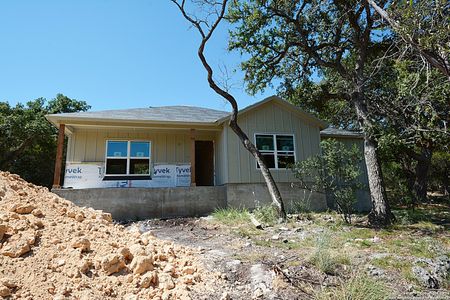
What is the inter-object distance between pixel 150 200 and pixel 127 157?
8.99ft

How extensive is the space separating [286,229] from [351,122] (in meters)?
9.71

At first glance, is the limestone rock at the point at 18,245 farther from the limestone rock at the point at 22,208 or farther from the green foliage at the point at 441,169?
the green foliage at the point at 441,169

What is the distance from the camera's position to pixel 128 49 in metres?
11.7

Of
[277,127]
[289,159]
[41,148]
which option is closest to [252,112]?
[277,127]

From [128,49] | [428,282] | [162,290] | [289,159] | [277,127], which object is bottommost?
[428,282]

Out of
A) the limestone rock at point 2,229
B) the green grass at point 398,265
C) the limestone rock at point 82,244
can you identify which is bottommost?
the green grass at point 398,265

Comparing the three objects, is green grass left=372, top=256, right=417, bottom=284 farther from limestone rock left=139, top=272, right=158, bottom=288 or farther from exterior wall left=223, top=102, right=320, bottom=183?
exterior wall left=223, top=102, right=320, bottom=183

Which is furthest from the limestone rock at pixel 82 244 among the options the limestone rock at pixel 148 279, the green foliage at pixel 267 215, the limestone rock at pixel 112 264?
the green foliage at pixel 267 215

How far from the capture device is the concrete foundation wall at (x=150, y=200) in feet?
33.1

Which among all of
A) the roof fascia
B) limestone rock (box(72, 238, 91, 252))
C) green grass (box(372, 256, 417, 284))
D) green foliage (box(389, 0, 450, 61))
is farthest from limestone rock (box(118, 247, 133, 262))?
the roof fascia

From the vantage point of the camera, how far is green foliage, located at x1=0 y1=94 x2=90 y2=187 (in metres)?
18.9

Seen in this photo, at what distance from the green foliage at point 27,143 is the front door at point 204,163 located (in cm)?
1134

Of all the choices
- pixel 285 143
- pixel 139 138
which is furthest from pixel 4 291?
pixel 285 143

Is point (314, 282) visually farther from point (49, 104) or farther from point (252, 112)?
point (49, 104)
